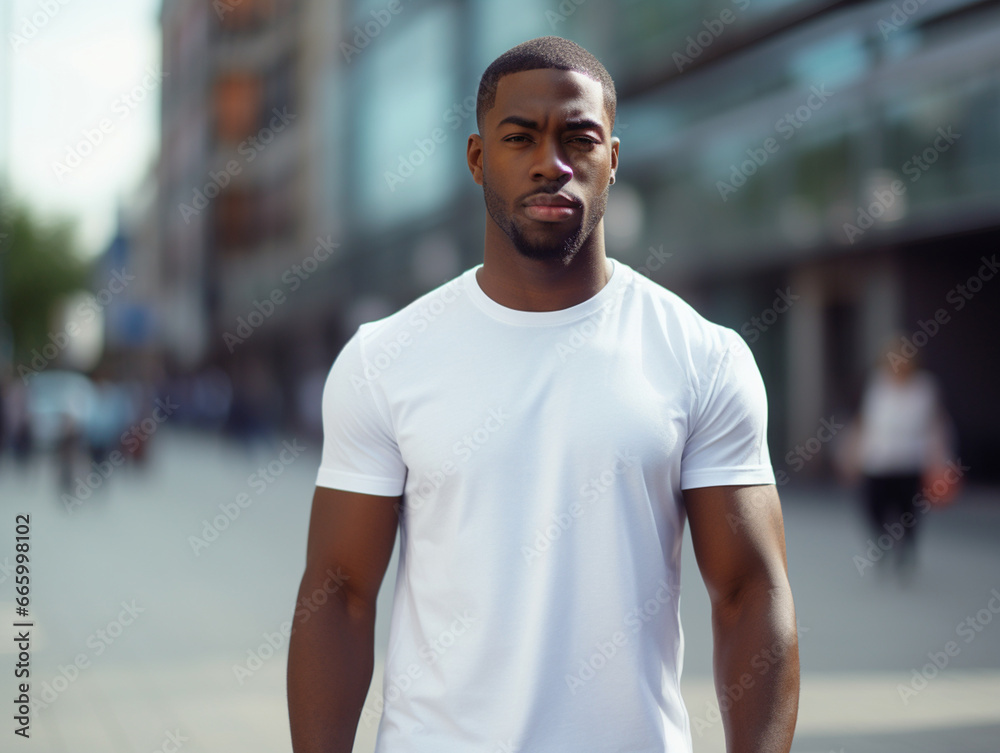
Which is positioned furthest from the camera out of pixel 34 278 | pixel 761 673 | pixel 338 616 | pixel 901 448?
pixel 34 278

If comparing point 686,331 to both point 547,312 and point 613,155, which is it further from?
point 613,155

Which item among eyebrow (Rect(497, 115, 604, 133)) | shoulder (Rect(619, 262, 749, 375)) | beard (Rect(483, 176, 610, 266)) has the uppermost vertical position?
eyebrow (Rect(497, 115, 604, 133))

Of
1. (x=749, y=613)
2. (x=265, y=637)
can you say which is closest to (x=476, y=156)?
(x=749, y=613)

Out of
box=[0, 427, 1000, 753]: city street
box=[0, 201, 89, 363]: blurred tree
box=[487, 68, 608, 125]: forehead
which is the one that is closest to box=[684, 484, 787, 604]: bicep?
A: box=[0, 427, 1000, 753]: city street

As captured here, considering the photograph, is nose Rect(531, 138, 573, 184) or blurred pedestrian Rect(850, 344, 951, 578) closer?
nose Rect(531, 138, 573, 184)

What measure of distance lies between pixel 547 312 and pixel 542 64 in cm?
41

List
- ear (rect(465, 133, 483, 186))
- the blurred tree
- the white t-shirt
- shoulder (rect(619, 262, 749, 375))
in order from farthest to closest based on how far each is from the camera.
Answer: the blurred tree < ear (rect(465, 133, 483, 186)) < shoulder (rect(619, 262, 749, 375)) < the white t-shirt

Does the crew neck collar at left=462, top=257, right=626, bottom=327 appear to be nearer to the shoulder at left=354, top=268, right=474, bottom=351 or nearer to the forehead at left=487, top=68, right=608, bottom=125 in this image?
the shoulder at left=354, top=268, right=474, bottom=351

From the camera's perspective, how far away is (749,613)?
196 centimetres

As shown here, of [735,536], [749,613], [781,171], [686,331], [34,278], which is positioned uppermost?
[34,278]

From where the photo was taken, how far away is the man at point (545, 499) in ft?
6.33

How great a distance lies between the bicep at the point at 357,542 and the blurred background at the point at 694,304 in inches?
139

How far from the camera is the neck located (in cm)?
207

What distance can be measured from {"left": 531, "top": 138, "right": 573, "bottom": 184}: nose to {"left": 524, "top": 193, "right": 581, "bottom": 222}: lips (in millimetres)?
29
